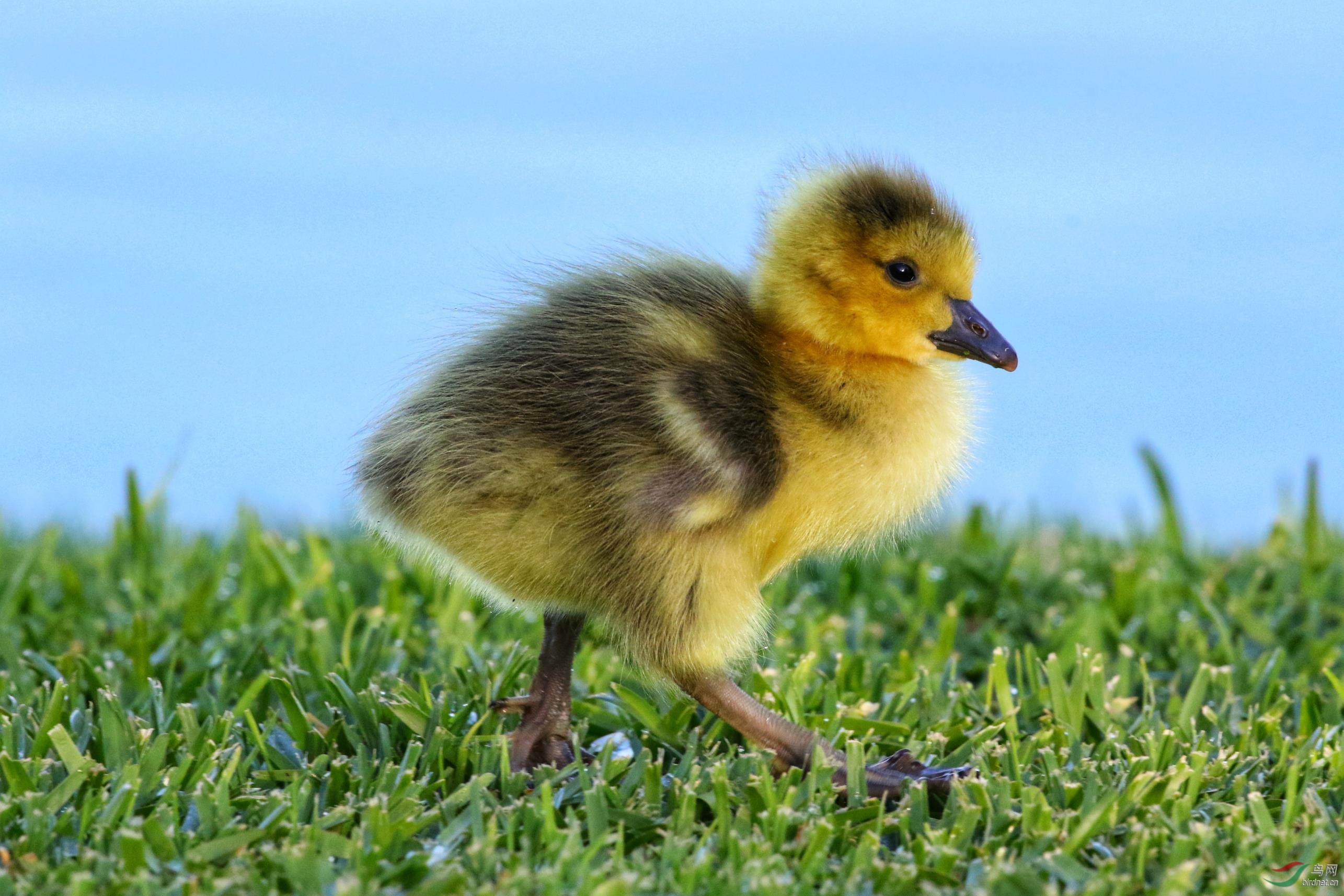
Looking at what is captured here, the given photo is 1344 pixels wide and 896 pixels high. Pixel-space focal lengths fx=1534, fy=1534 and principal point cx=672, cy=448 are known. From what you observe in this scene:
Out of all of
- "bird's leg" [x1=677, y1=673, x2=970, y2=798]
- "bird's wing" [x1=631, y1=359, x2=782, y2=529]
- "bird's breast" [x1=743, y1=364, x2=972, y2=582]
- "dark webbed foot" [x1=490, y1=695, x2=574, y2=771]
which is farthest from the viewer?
"dark webbed foot" [x1=490, y1=695, x2=574, y2=771]

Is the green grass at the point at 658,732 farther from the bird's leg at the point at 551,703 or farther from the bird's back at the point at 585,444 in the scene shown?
the bird's back at the point at 585,444

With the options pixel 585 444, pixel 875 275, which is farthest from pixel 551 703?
pixel 875 275

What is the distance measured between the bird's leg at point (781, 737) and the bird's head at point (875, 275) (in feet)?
2.50

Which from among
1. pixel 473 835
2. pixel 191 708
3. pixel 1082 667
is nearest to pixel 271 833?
pixel 473 835

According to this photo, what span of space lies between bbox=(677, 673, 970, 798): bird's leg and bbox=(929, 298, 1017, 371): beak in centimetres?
87

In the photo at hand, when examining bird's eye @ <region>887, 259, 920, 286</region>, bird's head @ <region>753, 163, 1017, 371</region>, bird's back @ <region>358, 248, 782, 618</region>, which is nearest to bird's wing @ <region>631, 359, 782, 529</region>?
bird's back @ <region>358, 248, 782, 618</region>

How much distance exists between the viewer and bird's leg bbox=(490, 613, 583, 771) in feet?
11.4

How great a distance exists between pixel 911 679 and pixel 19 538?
4.03 metres

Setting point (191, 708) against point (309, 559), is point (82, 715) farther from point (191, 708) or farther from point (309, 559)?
point (309, 559)

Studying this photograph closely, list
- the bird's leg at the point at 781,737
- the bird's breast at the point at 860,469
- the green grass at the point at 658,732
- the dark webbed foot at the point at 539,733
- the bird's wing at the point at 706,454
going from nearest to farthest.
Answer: the green grass at the point at 658,732 → the bird's wing at the point at 706,454 → the bird's breast at the point at 860,469 → the bird's leg at the point at 781,737 → the dark webbed foot at the point at 539,733

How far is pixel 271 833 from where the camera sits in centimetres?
293

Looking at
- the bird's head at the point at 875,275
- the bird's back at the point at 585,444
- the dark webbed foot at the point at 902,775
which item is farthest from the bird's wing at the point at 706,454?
the dark webbed foot at the point at 902,775

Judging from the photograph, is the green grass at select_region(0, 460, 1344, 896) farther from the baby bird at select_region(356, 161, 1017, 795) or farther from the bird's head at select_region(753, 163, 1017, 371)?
the bird's head at select_region(753, 163, 1017, 371)

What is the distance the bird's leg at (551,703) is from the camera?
3.47 m
